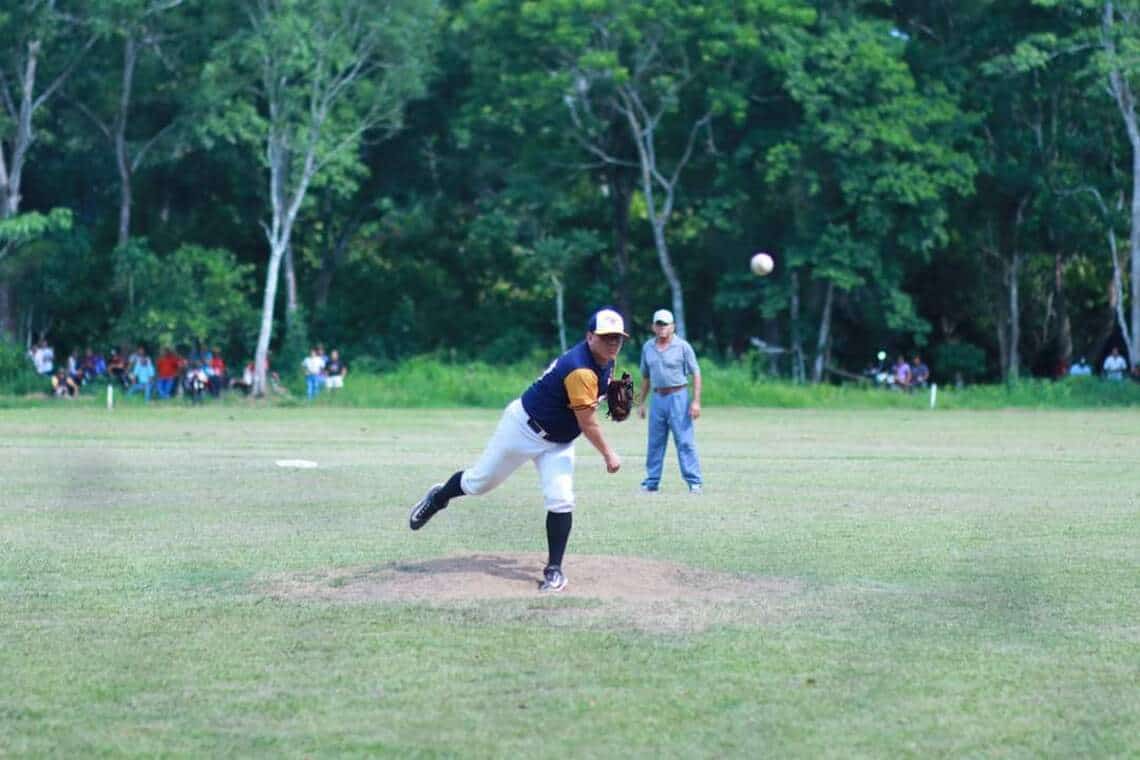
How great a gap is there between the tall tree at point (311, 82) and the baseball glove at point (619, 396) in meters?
42.5

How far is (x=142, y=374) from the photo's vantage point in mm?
50594

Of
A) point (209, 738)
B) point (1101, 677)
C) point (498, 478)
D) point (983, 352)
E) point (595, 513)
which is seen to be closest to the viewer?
point (209, 738)

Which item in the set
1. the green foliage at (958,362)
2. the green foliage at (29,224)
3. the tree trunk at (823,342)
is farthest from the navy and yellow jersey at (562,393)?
the green foliage at (958,362)

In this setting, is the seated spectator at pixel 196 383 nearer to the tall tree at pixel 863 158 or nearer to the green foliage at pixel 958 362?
the tall tree at pixel 863 158

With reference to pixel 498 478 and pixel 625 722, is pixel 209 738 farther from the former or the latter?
pixel 498 478

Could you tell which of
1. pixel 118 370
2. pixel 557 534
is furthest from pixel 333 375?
pixel 557 534

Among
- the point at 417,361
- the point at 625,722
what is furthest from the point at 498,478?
the point at 417,361

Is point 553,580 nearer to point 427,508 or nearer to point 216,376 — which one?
point 427,508

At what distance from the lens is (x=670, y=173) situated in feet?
201

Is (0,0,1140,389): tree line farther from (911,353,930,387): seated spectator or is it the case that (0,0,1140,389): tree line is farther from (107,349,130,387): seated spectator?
(911,353,930,387): seated spectator

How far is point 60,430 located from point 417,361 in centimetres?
2246

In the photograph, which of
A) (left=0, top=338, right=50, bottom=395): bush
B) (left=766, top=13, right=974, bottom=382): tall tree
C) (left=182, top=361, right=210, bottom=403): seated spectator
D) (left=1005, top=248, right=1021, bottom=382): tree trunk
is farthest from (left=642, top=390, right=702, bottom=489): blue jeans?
(left=1005, top=248, right=1021, bottom=382): tree trunk

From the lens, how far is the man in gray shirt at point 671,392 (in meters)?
19.2

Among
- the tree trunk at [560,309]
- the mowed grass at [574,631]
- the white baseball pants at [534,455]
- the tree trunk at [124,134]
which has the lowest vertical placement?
the mowed grass at [574,631]
